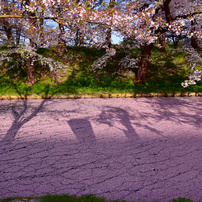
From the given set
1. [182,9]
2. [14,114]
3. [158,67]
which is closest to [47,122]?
[14,114]

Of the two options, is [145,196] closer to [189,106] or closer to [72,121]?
[72,121]

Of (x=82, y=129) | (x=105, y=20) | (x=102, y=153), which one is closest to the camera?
(x=102, y=153)

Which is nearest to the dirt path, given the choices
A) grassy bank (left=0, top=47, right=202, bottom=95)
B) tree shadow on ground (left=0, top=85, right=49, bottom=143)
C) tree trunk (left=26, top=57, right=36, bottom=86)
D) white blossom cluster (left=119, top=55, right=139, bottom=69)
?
tree shadow on ground (left=0, top=85, right=49, bottom=143)

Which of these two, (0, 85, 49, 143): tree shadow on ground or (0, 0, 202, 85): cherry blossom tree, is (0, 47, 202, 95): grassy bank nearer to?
(0, 0, 202, 85): cherry blossom tree

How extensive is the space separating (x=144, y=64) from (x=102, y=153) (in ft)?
27.9

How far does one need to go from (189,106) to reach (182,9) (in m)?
8.65

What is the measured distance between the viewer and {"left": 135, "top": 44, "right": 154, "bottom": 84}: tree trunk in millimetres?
10750

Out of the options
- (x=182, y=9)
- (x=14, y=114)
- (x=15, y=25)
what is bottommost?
(x=14, y=114)

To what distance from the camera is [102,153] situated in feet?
12.5

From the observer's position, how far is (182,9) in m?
12.5

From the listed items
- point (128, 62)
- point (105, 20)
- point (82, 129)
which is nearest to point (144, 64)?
point (128, 62)

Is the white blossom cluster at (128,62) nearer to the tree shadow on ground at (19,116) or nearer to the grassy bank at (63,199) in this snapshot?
the tree shadow on ground at (19,116)

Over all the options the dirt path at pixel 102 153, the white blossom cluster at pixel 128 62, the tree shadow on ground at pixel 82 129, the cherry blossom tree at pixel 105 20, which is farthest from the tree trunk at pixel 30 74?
the tree shadow on ground at pixel 82 129

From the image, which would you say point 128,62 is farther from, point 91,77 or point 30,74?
point 30,74
